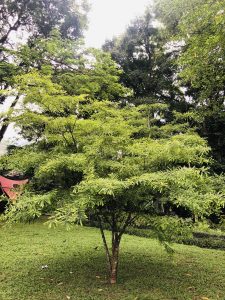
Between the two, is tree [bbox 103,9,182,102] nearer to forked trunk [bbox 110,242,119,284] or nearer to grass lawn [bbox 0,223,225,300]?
grass lawn [bbox 0,223,225,300]

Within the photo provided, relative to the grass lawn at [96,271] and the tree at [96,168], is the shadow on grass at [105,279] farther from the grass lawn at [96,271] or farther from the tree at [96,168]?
the tree at [96,168]

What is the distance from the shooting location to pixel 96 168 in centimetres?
480

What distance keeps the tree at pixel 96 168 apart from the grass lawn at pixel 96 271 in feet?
1.77

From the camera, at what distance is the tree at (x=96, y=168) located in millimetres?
3986

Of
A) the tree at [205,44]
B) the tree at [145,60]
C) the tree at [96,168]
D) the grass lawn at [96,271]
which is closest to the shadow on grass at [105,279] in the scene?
the grass lawn at [96,271]

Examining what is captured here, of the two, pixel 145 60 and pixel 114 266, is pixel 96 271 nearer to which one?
pixel 114 266

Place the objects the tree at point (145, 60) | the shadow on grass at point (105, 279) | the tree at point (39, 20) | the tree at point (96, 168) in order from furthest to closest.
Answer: the tree at point (145, 60) < the tree at point (39, 20) < the shadow on grass at point (105, 279) < the tree at point (96, 168)

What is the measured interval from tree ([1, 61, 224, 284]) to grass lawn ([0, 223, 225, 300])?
0.54 m

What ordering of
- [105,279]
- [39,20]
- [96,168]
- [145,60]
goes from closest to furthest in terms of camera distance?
1. [96,168]
2. [105,279]
3. [39,20]
4. [145,60]

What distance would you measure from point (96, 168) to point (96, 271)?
6.84 ft

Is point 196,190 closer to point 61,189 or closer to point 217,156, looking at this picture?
point 61,189

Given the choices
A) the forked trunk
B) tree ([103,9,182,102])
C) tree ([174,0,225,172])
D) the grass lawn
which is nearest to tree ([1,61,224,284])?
the forked trunk

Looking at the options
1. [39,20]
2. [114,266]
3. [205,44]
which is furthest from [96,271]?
[39,20]

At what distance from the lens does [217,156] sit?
14.5 meters
